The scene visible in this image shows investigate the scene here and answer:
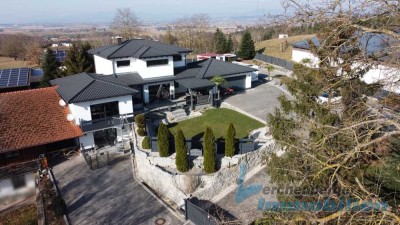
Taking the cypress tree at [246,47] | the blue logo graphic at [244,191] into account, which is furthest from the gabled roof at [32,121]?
the cypress tree at [246,47]

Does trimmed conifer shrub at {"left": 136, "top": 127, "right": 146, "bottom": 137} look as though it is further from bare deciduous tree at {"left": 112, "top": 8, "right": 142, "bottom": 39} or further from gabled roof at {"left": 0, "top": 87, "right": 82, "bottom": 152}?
bare deciduous tree at {"left": 112, "top": 8, "right": 142, "bottom": 39}

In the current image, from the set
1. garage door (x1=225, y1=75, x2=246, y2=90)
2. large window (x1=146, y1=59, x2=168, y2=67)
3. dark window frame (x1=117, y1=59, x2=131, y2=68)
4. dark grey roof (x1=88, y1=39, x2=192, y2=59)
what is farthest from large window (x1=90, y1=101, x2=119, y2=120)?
garage door (x1=225, y1=75, x2=246, y2=90)

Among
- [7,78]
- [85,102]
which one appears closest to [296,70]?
[85,102]

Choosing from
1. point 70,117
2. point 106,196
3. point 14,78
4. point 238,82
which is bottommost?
point 106,196

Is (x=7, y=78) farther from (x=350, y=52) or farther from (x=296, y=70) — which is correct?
(x=350, y=52)

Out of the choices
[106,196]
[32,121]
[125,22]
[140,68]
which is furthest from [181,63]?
[125,22]

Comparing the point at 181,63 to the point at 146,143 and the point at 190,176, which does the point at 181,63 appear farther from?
the point at 190,176
